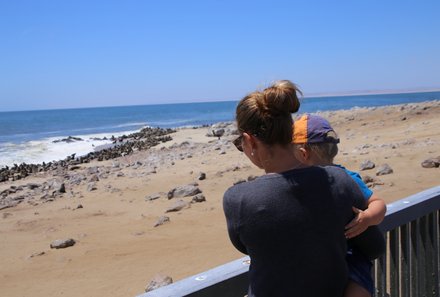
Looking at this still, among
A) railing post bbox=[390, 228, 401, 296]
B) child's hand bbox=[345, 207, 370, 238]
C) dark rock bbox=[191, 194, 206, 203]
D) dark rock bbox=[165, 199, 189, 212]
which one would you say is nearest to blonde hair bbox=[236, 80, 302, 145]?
child's hand bbox=[345, 207, 370, 238]

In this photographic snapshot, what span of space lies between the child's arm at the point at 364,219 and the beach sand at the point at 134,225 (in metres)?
4.74

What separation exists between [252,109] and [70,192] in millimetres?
13383

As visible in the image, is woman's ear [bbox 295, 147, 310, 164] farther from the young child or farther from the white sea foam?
the white sea foam

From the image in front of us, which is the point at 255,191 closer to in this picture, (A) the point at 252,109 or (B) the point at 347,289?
(A) the point at 252,109

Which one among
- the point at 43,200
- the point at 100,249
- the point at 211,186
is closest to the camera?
the point at 100,249

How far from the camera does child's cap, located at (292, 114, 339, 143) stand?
2.20 meters

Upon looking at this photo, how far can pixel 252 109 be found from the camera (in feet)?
6.06

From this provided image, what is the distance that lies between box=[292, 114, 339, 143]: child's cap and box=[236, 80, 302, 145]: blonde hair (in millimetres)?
297

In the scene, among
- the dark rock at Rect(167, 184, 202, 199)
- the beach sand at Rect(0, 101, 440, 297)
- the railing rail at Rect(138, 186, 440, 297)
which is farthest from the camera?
the dark rock at Rect(167, 184, 202, 199)

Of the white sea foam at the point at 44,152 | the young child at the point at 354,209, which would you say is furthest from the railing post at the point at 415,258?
the white sea foam at the point at 44,152

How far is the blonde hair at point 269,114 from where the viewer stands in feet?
6.05

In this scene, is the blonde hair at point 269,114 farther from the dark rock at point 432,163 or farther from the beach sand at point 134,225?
the dark rock at point 432,163

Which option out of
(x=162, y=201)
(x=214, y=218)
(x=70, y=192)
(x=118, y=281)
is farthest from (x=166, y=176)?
(x=118, y=281)

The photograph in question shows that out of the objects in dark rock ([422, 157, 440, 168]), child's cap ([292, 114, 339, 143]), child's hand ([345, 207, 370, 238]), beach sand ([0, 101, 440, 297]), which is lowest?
beach sand ([0, 101, 440, 297])
